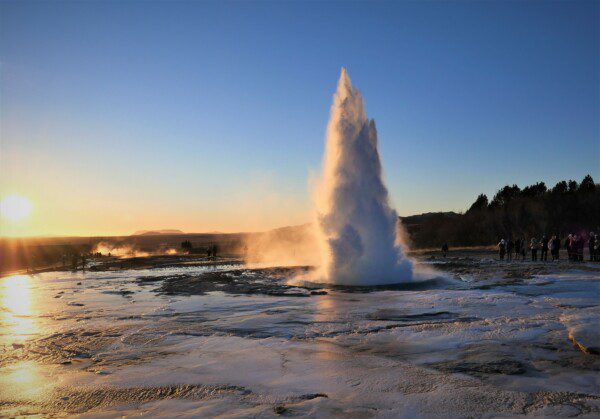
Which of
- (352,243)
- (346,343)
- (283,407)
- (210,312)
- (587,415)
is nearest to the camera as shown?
(587,415)

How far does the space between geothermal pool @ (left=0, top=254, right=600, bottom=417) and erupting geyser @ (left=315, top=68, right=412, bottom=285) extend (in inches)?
206

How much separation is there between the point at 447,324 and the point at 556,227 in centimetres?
5552

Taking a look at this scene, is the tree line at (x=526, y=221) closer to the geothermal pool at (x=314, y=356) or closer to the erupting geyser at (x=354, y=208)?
the erupting geyser at (x=354, y=208)

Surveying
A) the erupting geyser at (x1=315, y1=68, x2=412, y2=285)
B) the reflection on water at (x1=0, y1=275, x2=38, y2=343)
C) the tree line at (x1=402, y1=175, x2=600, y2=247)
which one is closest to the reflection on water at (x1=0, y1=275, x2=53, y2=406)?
the reflection on water at (x1=0, y1=275, x2=38, y2=343)

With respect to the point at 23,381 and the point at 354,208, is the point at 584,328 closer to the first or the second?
the point at 23,381

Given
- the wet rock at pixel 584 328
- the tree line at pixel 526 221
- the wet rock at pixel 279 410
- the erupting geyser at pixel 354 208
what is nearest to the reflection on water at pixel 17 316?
the wet rock at pixel 279 410

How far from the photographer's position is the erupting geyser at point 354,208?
18.8 metres

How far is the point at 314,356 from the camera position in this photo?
6.97 meters

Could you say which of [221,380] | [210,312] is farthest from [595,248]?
[221,380]

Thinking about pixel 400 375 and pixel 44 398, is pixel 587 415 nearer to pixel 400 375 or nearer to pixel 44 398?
pixel 400 375

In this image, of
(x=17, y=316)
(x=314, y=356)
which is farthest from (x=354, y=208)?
(x=314, y=356)

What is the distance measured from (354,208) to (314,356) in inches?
510

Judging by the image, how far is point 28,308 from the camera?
13.5m

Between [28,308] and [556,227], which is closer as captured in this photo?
[28,308]
